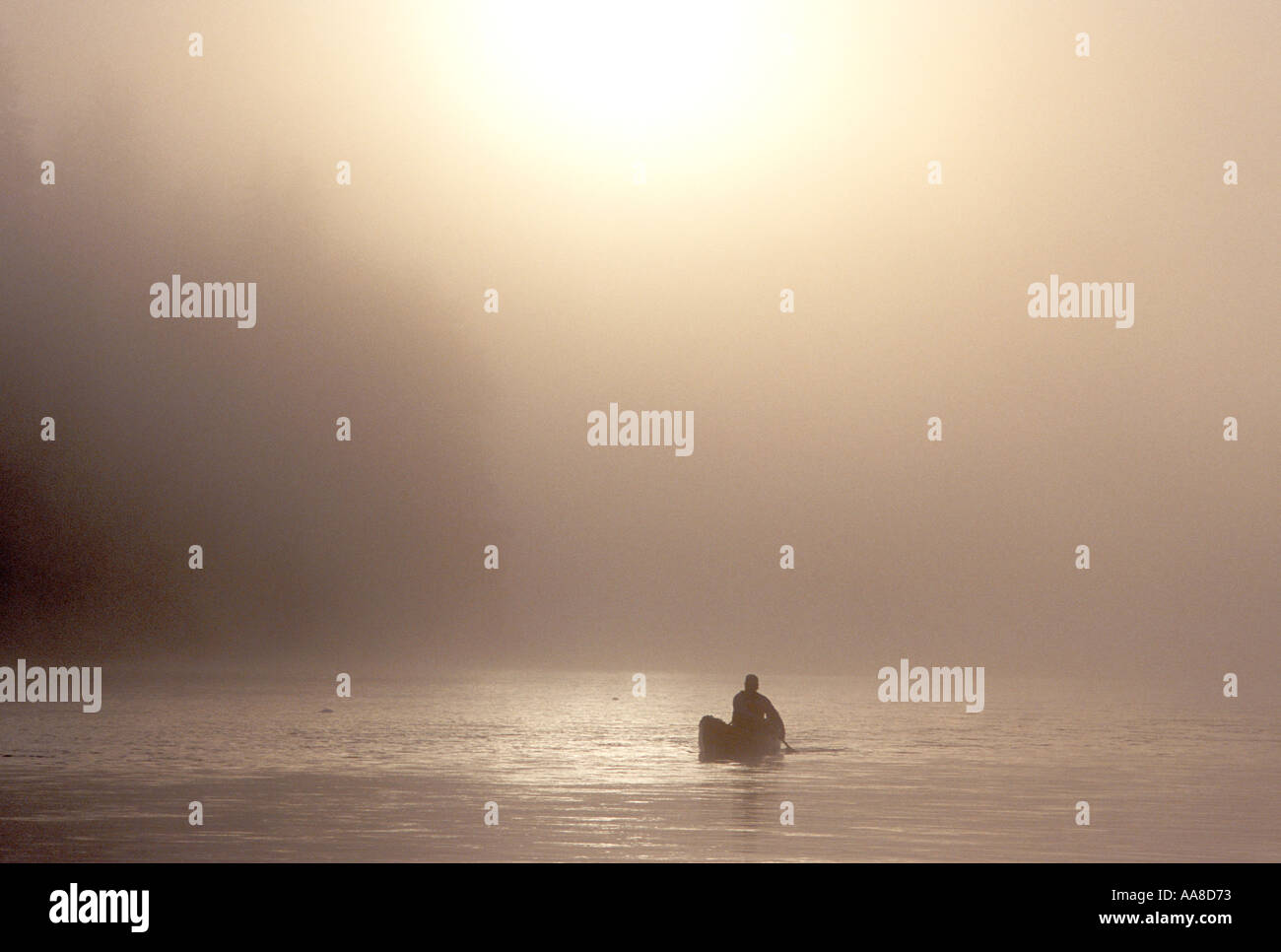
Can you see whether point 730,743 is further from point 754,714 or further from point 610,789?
point 610,789

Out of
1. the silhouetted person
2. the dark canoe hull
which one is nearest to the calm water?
the dark canoe hull

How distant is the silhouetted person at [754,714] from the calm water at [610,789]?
2.99 feet

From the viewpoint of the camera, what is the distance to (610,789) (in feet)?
82.3

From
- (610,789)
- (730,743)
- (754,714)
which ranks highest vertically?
(754,714)

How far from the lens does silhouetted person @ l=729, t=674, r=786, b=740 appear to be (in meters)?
29.8

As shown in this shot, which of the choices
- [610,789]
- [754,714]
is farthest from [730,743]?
[610,789]

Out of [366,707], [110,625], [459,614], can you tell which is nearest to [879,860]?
[366,707]

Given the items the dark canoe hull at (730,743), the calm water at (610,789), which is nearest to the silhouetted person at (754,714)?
the dark canoe hull at (730,743)

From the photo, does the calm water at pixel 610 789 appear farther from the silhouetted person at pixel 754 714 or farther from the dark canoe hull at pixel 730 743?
the silhouetted person at pixel 754 714

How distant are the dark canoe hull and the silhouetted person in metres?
0.17

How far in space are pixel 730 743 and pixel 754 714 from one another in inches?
32.6

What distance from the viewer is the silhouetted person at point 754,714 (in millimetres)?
29823

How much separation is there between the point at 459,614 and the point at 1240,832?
461ft

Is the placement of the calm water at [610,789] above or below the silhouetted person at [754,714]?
below
